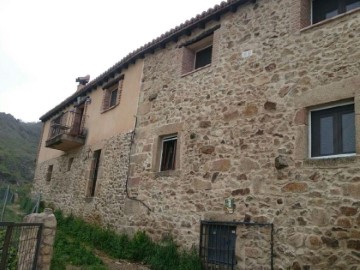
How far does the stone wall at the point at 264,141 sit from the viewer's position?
554 cm

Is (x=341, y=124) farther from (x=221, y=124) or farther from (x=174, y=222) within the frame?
(x=174, y=222)

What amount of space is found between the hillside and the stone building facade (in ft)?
65.6

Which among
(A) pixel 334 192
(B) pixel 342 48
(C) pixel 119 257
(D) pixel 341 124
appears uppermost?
(B) pixel 342 48

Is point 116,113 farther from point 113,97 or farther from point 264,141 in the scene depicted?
point 264,141

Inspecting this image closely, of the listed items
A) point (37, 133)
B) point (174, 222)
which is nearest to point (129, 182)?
point (174, 222)

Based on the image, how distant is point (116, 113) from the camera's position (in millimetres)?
11547

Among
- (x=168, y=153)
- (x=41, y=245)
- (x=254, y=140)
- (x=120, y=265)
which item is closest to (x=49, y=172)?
(x=168, y=153)

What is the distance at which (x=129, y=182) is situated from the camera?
9.70 meters

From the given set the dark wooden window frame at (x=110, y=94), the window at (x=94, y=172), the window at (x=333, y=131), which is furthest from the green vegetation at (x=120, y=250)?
the dark wooden window frame at (x=110, y=94)

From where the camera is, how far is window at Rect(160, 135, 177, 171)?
882 centimetres

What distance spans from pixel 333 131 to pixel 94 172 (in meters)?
8.54

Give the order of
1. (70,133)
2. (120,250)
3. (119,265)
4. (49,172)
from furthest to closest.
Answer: (49,172), (70,133), (120,250), (119,265)

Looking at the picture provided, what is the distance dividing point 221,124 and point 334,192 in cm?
288

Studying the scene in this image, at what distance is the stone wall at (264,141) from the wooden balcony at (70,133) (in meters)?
4.75
